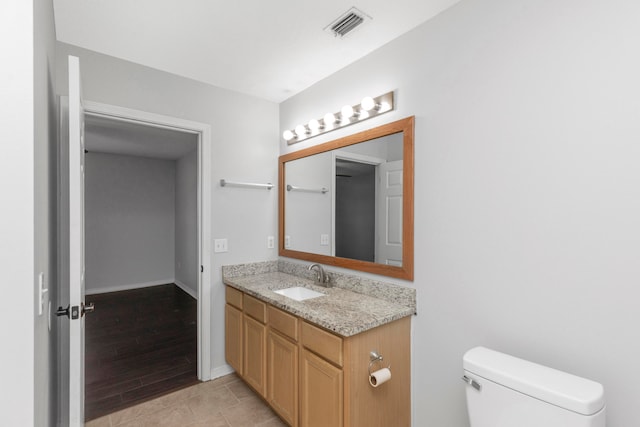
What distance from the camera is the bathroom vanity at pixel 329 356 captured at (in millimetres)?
1583

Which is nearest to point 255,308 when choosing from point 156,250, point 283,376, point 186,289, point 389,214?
point 283,376

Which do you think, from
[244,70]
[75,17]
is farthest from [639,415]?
[75,17]

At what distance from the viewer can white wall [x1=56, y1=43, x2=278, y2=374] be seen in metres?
2.22

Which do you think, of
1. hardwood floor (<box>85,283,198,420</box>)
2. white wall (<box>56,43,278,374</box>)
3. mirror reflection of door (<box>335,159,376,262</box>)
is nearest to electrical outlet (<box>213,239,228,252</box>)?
white wall (<box>56,43,278,374</box>)

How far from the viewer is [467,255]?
1.64m

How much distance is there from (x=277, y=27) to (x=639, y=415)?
242 centimetres

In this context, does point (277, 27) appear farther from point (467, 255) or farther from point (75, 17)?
point (467, 255)

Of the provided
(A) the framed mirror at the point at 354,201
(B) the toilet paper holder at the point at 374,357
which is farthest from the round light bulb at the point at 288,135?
(B) the toilet paper holder at the point at 374,357

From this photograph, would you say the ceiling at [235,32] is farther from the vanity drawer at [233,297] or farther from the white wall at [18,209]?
the vanity drawer at [233,297]

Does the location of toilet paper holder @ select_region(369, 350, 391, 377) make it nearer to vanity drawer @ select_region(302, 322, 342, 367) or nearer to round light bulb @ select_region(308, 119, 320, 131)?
vanity drawer @ select_region(302, 322, 342, 367)

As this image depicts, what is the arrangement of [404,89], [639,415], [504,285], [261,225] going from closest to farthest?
[639,415] < [504,285] < [404,89] < [261,225]

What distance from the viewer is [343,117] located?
7.52 ft

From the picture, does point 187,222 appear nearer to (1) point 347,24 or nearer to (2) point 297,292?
(2) point 297,292

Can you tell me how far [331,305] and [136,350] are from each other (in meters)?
2.42
